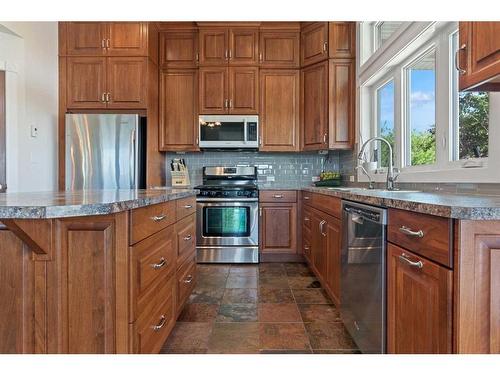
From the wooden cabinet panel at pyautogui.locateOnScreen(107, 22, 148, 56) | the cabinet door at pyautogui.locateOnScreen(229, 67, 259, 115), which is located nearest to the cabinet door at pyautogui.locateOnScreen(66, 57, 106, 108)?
the wooden cabinet panel at pyautogui.locateOnScreen(107, 22, 148, 56)

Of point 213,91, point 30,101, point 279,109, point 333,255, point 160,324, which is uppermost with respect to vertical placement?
point 213,91

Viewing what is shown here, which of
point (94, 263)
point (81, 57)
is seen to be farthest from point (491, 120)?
point (81, 57)

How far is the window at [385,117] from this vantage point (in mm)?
3117

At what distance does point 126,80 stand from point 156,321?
287 cm

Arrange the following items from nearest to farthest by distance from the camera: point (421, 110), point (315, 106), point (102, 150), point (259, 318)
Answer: point (259, 318) < point (421, 110) < point (102, 150) < point (315, 106)

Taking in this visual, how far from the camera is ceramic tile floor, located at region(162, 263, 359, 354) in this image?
1.88 metres

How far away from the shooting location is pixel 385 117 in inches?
127

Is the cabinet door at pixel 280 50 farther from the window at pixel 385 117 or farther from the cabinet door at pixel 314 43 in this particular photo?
the window at pixel 385 117

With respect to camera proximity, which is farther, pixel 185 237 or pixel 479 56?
pixel 185 237

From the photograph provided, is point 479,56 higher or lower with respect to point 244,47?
lower

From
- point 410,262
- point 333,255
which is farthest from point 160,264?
point 333,255

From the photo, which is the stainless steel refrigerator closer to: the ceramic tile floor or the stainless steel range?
the stainless steel range

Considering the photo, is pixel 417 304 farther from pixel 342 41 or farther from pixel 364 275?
pixel 342 41

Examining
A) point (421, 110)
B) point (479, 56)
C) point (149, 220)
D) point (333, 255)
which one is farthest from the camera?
point (421, 110)
